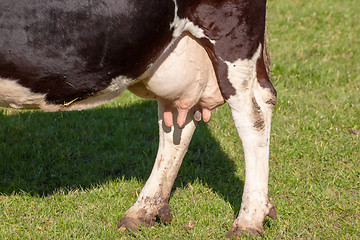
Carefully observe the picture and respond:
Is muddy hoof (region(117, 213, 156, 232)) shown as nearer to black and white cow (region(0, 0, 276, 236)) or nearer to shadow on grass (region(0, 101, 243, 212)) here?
black and white cow (region(0, 0, 276, 236))

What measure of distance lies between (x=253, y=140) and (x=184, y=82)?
0.59m

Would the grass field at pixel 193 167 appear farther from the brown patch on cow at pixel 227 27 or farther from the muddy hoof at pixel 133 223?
the brown patch on cow at pixel 227 27

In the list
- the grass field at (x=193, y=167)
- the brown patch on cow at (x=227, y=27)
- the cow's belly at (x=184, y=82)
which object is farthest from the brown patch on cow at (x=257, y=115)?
the grass field at (x=193, y=167)

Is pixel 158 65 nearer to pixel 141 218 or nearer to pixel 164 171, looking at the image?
pixel 164 171

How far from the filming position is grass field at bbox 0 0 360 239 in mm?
3986

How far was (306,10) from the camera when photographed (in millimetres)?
8812

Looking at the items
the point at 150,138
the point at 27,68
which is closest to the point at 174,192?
the point at 150,138

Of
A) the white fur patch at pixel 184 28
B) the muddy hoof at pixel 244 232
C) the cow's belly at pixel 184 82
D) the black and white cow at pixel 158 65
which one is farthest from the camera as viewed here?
the muddy hoof at pixel 244 232

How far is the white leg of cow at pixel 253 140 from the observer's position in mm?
3631

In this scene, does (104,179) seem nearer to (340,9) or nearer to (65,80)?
(65,80)

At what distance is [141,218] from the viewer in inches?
157

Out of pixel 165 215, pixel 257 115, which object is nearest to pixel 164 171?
pixel 165 215

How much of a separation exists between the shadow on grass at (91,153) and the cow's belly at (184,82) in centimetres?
90

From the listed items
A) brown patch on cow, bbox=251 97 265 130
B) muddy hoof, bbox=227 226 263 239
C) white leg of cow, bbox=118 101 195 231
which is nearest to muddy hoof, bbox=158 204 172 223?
white leg of cow, bbox=118 101 195 231
